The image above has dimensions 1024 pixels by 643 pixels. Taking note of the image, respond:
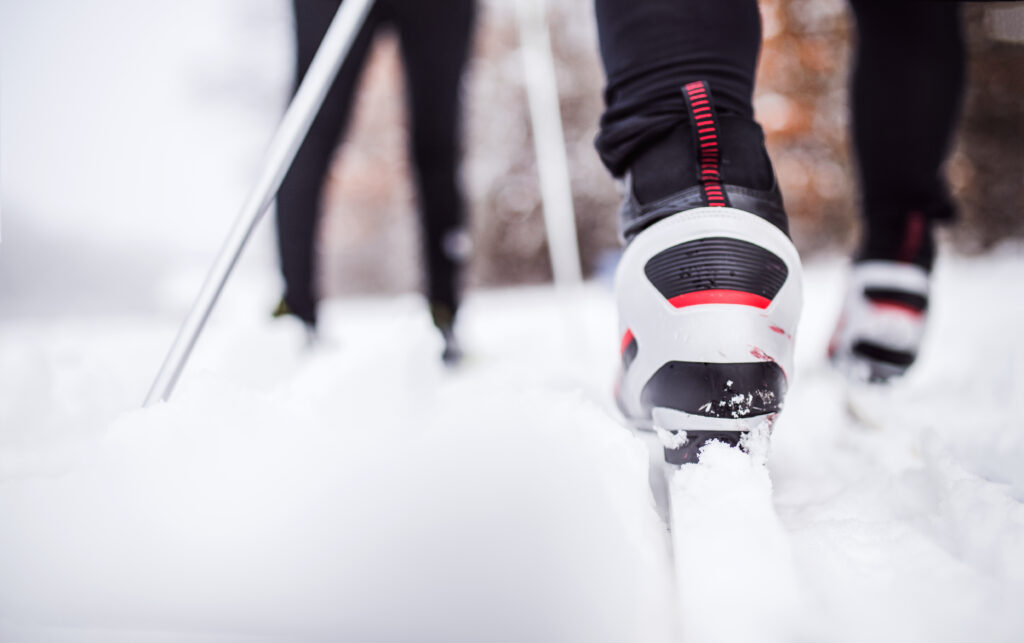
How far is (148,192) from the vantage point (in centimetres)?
66

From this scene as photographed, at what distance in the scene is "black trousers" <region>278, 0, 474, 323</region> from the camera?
3.06 ft

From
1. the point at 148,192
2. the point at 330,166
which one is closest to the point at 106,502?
the point at 148,192

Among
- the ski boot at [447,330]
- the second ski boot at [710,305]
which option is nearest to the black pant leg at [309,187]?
the ski boot at [447,330]

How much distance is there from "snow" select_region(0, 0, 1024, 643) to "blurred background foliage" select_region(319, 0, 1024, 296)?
5.76 ft

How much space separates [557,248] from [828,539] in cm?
121

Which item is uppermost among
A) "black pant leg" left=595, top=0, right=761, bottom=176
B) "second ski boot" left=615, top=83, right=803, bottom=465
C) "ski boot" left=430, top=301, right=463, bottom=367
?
"ski boot" left=430, top=301, right=463, bottom=367

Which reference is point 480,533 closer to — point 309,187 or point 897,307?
point 897,307

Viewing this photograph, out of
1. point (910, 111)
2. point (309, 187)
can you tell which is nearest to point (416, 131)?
point (309, 187)

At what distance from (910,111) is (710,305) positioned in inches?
21.8

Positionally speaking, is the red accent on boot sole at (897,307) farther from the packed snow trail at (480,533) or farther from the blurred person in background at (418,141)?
the blurred person in background at (418,141)

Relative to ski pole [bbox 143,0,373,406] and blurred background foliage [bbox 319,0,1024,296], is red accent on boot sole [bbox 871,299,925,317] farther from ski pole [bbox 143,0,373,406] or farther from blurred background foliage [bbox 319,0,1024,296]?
A: blurred background foliage [bbox 319,0,1024,296]

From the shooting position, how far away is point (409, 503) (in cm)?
31

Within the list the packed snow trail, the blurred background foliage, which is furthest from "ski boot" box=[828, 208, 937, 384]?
the blurred background foliage

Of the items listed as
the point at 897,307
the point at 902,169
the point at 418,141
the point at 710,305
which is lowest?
the point at 710,305
